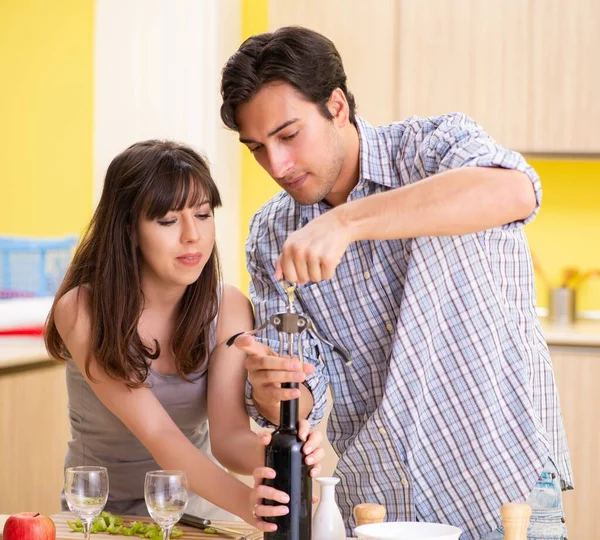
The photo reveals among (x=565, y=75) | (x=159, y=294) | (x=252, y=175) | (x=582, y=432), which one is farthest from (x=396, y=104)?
(x=159, y=294)

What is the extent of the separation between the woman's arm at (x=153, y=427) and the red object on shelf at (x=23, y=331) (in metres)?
1.84

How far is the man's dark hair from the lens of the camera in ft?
5.93

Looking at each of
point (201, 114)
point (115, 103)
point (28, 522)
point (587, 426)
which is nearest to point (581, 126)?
point (587, 426)

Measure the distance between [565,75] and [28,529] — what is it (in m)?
3.04

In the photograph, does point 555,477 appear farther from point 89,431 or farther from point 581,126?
point 581,126

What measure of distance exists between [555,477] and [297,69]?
36.5 inches

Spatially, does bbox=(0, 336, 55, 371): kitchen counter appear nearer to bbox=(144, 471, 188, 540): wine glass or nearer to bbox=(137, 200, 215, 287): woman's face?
bbox=(137, 200, 215, 287): woman's face

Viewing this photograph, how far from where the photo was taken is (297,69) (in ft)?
5.97

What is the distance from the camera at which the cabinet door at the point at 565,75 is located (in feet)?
12.5

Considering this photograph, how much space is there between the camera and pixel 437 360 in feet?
5.98

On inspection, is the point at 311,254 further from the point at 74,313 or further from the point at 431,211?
the point at 74,313

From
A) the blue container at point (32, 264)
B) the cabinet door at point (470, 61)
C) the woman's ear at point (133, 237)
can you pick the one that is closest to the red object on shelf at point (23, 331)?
the blue container at point (32, 264)

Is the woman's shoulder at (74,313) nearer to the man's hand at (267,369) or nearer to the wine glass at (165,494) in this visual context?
the man's hand at (267,369)

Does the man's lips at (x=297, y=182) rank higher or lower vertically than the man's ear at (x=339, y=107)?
lower
